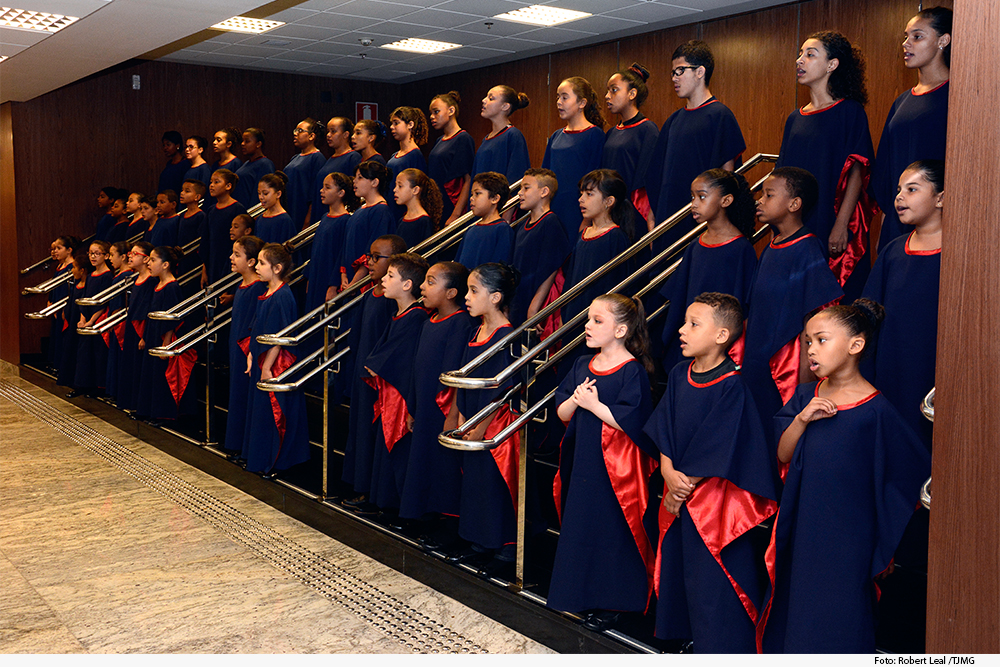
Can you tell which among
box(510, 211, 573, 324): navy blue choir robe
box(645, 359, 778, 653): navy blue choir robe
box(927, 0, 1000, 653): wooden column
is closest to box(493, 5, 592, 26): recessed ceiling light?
box(510, 211, 573, 324): navy blue choir robe

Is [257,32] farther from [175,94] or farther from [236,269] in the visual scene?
[236,269]

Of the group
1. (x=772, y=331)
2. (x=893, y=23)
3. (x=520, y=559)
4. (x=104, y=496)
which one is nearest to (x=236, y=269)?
(x=104, y=496)

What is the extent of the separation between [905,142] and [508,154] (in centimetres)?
254

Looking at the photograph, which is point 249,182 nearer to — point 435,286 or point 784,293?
point 435,286

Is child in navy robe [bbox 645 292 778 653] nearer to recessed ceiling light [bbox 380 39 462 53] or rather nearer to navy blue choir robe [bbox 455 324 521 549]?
navy blue choir robe [bbox 455 324 521 549]

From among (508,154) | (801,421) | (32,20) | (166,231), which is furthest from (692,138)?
(166,231)

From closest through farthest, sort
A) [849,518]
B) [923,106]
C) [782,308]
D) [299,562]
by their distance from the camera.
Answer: [849,518] < [782,308] < [923,106] < [299,562]

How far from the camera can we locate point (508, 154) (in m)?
5.51

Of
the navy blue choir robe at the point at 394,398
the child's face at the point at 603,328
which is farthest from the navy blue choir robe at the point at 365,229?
the child's face at the point at 603,328

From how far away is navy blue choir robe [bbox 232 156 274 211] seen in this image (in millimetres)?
7410

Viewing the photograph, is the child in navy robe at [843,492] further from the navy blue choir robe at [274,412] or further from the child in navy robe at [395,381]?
the navy blue choir robe at [274,412]

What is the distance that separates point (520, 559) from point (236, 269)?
2975mm

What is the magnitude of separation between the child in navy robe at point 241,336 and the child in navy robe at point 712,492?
2.97 meters

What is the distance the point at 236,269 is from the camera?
17.8 feet
